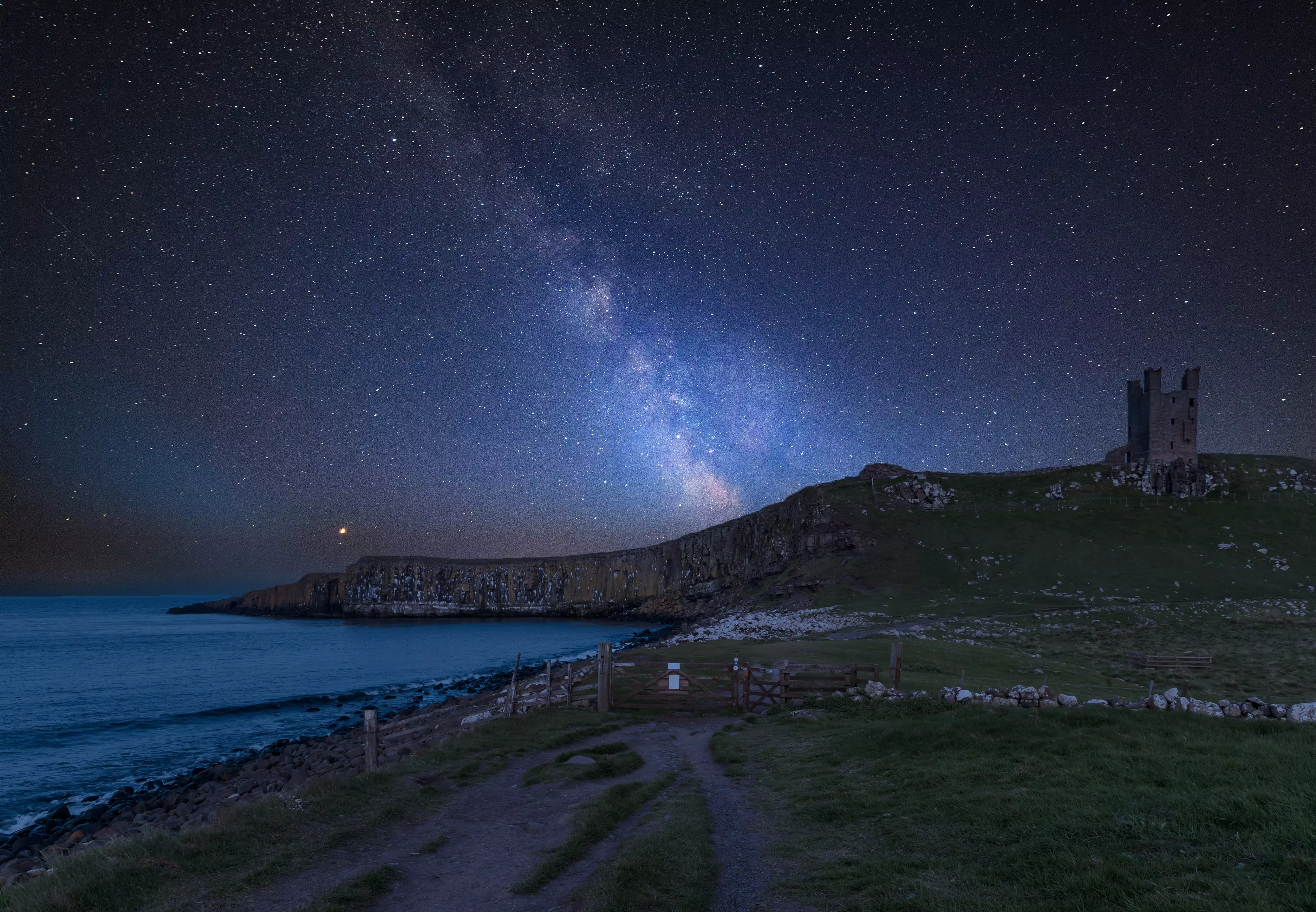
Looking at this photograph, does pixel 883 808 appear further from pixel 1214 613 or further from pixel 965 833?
pixel 1214 613

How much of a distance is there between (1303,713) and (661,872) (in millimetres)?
16477

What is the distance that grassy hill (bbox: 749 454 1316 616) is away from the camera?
75250 millimetres

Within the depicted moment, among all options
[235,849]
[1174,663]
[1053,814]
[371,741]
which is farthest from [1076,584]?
[235,849]

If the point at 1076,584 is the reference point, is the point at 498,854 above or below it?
below

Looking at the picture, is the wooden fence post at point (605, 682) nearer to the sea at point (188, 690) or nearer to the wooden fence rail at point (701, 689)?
the wooden fence rail at point (701, 689)

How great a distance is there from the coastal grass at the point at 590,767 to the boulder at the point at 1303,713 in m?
16.1

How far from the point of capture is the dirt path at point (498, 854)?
980 centimetres

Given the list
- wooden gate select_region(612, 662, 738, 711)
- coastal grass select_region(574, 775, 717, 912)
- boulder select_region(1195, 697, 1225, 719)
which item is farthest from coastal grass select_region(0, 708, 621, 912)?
boulder select_region(1195, 697, 1225, 719)

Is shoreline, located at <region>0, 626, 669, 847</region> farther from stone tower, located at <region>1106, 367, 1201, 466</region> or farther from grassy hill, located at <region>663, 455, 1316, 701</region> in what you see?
stone tower, located at <region>1106, 367, 1201, 466</region>

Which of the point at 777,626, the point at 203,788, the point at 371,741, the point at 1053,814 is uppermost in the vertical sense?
the point at 1053,814

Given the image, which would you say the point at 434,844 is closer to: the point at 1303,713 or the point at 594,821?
the point at 594,821

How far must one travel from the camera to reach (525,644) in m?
104

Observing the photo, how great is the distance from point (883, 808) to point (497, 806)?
847 centimetres

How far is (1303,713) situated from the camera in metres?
15.7
